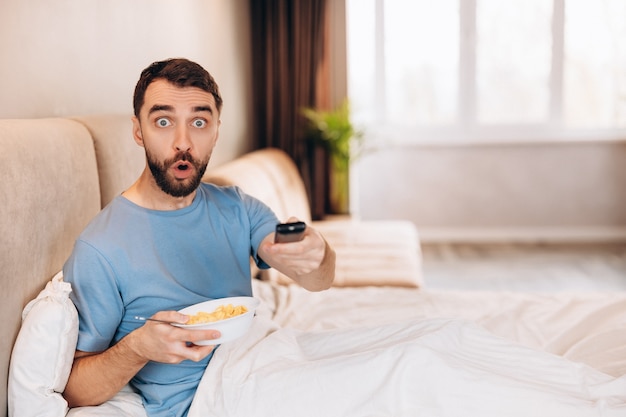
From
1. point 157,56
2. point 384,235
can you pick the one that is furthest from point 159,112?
point 384,235

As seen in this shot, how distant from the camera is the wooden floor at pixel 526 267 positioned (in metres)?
4.13

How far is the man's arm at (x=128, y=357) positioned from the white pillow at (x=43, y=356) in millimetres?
53

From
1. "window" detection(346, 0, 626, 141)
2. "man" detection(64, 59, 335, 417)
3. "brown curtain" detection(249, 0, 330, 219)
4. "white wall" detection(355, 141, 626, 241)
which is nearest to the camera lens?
"man" detection(64, 59, 335, 417)

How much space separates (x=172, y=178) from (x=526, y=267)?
3597mm

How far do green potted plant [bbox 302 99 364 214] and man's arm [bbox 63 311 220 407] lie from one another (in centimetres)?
333

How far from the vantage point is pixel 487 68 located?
5234mm

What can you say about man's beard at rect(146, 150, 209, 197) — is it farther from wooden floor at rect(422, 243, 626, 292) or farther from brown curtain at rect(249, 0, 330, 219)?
brown curtain at rect(249, 0, 330, 219)

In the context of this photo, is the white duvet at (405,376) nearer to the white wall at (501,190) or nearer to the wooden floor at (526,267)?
the wooden floor at (526,267)

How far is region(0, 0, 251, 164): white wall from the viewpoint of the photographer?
1.62 metres

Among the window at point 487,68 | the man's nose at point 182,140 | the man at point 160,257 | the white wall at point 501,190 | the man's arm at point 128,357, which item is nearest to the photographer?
the man's arm at point 128,357

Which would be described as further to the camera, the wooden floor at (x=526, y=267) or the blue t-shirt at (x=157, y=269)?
the wooden floor at (x=526, y=267)

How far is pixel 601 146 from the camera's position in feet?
16.9

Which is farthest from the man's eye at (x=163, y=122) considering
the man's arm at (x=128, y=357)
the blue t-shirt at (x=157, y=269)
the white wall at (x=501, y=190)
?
the white wall at (x=501, y=190)

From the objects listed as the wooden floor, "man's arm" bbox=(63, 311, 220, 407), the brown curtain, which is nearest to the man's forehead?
"man's arm" bbox=(63, 311, 220, 407)
